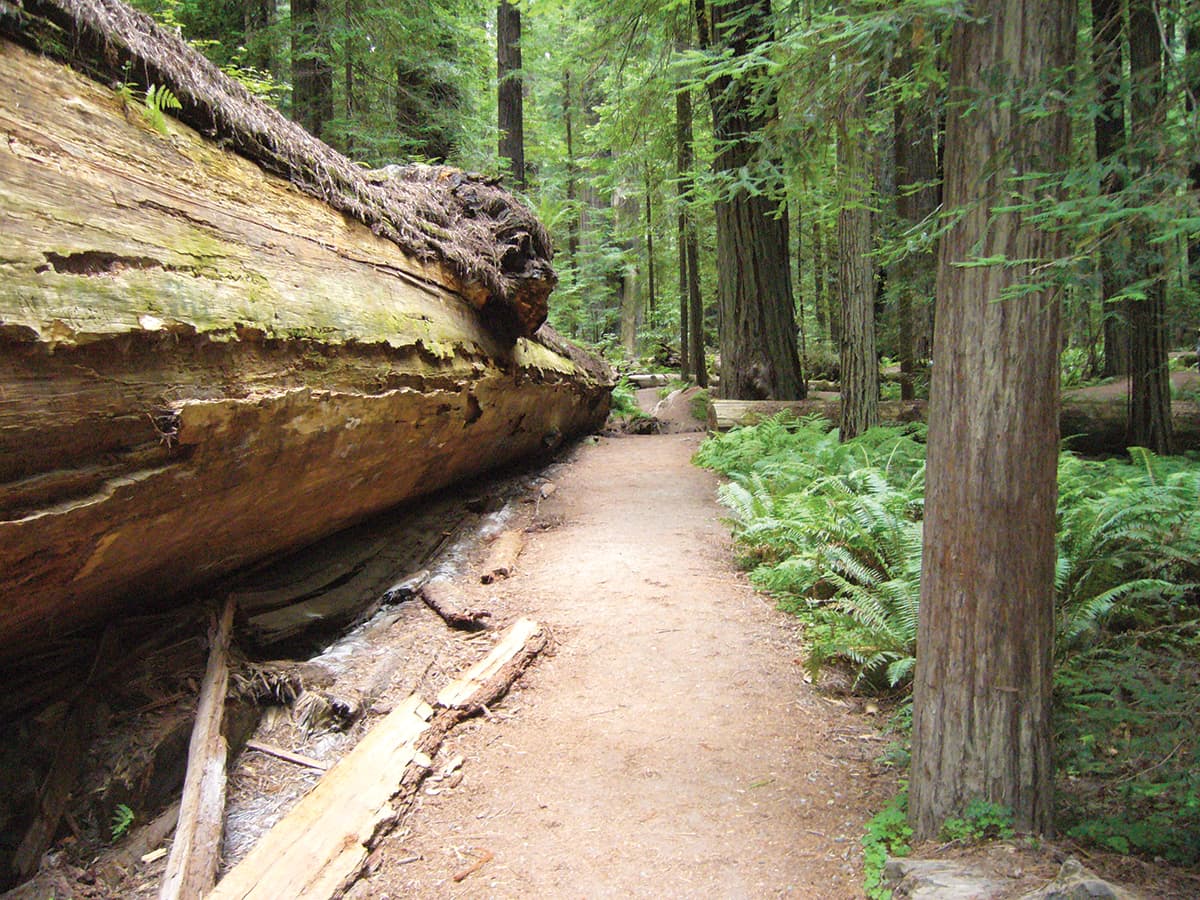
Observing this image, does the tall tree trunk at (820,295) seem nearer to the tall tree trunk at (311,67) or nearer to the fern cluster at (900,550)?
the tall tree trunk at (311,67)

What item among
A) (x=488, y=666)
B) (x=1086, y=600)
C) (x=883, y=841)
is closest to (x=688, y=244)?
(x=1086, y=600)

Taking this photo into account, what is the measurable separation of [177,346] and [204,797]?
227 centimetres

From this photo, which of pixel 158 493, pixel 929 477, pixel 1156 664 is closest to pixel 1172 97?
pixel 929 477

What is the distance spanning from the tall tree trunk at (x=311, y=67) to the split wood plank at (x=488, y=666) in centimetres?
849

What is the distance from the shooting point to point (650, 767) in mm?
3607

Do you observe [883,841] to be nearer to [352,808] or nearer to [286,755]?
[352,808]

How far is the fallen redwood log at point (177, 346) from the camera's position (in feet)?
9.37

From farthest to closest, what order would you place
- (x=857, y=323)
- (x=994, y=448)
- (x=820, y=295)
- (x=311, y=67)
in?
(x=820, y=295) → (x=311, y=67) → (x=857, y=323) → (x=994, y=448)

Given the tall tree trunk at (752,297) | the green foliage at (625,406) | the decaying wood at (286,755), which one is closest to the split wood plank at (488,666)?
the decaying wood at (286,755)

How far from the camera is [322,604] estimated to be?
18.0 ft

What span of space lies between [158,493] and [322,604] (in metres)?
2.29

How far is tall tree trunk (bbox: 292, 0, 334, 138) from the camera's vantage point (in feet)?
32.1

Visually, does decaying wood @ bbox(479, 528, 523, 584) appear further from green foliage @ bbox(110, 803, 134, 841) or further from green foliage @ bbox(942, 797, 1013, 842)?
green foliage @ bbox(942, 797, 1013, 842)

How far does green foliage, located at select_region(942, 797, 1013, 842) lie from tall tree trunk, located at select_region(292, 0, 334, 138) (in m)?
10.9
